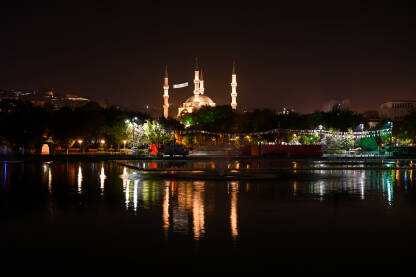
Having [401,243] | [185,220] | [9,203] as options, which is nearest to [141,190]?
[9,203]

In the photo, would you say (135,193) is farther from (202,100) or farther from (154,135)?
(202,100)

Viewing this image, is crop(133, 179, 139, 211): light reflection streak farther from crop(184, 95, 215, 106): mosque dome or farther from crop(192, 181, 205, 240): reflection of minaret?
crop(184, 95, 215, 106): mosque dome

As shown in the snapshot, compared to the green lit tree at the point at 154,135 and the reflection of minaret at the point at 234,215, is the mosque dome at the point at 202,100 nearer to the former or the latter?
the green lit tree at the point at 154,135

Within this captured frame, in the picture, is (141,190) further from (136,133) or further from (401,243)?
(136,133)

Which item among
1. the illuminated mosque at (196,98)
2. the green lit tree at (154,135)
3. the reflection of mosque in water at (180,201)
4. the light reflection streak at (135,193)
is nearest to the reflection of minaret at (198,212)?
the reflection of mosque in water at (180,201)

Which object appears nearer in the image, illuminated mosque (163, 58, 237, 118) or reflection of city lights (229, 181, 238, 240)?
reflection of city lights (229, 181, 238, 240)

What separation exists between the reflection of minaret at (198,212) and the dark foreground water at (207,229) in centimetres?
3

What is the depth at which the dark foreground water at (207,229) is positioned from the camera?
27.7ft

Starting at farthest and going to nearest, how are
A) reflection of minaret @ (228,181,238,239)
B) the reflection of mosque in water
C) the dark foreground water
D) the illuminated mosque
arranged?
the illuminated mosque
the reflection of mosque in water
reflection of minaret @ (228,181,238,239)
the dark foreground water

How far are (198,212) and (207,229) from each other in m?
2.39

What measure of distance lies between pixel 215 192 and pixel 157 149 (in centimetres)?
4149

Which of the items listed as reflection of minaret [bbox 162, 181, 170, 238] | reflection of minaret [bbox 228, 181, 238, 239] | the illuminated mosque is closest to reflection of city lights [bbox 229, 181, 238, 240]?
reflection of minaret [bbox 228, 181, 238, 239]

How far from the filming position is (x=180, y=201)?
15719 millimetres

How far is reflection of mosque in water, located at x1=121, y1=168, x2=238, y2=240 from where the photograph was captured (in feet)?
38.1
